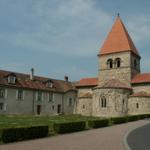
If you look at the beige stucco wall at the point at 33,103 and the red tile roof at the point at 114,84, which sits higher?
the red tile roof at the point at 114,84

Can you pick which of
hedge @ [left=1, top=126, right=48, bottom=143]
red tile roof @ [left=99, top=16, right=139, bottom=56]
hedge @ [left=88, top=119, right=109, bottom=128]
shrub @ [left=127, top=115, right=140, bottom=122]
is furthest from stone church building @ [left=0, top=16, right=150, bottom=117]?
hedge @ [left=1, top=126, right=48, bottom=143]

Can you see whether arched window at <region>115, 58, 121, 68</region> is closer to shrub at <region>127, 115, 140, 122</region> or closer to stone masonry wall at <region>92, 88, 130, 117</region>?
stone masonry wall at <region>92, 88, 130, 117</region>

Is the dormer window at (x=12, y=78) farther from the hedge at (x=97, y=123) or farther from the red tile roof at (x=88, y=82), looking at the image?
the hedge at (x=97, y=123)

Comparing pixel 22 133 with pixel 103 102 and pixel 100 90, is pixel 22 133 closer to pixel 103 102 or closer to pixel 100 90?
pixel 100 90

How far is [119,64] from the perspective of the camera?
47906 millimetres

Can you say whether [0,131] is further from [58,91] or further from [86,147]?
[58,91]

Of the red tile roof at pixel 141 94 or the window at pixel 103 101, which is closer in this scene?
the red tile roof at pixel 141 94

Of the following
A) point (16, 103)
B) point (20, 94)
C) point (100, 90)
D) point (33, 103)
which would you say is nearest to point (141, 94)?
point (100, 90)

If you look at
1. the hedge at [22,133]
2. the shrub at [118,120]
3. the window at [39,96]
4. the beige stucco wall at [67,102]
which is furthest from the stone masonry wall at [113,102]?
the hedge at [22,133]

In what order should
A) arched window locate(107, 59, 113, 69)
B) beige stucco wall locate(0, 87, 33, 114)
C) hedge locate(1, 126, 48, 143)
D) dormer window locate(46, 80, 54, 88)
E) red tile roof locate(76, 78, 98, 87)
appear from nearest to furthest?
hedge locate(1, 126, 48, 143), beige stucco wall locate(0, 87, 33, 114), arched window locate(107, 59, 113, 69), dormer window locate(46, 80, 54, 88), red tile roof locate(76, 78, 98, 87)

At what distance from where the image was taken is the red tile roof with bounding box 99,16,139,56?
48.2m

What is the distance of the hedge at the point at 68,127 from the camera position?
18281 mm

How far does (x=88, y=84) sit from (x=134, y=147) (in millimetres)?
39440

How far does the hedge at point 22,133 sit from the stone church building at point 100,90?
1005 inches
